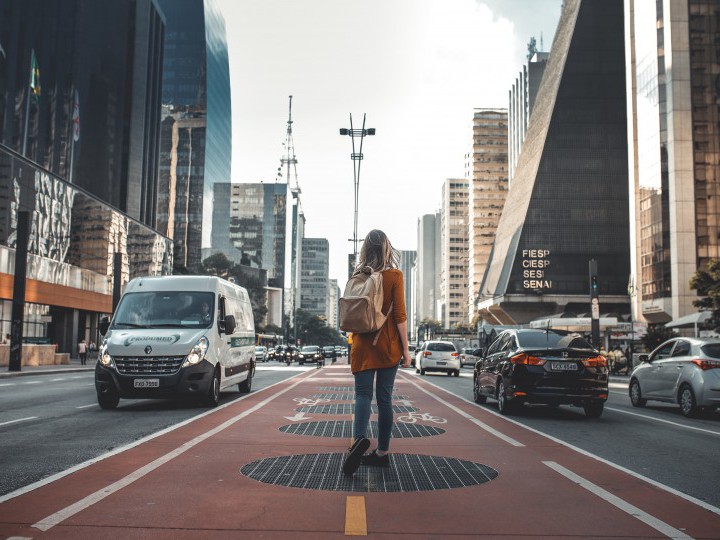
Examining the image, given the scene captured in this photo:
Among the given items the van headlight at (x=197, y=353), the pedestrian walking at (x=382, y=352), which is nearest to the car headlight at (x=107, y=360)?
the van headlight at (x=197, y=353)

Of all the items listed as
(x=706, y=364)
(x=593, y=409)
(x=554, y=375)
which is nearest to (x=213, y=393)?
(x=554, y=375)

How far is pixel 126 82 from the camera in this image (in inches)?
3794

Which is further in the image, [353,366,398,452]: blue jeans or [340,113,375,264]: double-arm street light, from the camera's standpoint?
[340,113,375,264]: double-arm street light

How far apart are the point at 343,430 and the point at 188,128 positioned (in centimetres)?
13462

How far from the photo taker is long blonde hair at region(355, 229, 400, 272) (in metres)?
6.43

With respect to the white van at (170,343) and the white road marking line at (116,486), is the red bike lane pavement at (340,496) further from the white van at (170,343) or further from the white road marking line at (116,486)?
the white van at (170,343)

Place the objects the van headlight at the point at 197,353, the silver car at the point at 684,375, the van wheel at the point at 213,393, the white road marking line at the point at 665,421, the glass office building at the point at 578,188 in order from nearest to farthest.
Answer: the white road marking line at the point at 665,421, the van headlight at the point at 197,353, the van wheel at the point at 213,393, the silver car at the point at 684,375, the glass office building at the point at 578,188

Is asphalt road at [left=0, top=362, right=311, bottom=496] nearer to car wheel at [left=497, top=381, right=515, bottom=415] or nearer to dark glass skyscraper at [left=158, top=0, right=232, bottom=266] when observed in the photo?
car wheel at [left=497, top=381, right=515, bottom=415]

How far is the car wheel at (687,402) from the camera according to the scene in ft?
43.9

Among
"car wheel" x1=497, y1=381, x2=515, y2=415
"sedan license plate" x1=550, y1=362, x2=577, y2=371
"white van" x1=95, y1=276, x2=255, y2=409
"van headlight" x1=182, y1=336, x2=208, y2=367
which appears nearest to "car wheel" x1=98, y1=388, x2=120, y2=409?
"white van" x1=95, y1=276, x2=255, y2=409

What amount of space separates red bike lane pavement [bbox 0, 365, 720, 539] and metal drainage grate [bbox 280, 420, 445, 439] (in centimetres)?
31

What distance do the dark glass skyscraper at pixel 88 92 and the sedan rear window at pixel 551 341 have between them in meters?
60.3

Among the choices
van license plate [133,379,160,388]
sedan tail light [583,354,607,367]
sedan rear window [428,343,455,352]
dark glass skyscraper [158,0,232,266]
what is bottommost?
van license plate [133,379,160,388]

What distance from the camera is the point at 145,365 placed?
11.8 m
